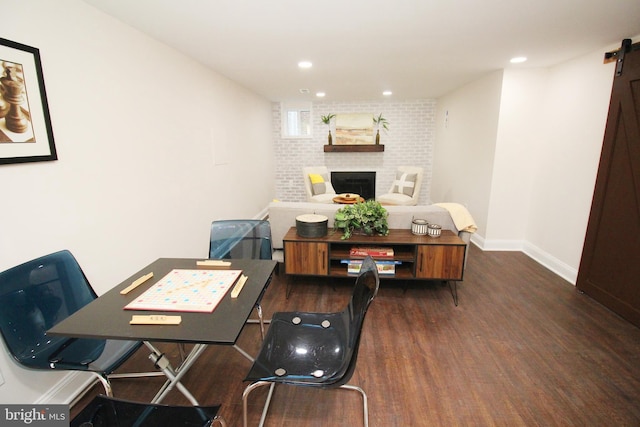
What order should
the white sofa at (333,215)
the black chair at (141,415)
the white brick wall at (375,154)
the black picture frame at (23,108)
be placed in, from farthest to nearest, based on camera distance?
the white brick wall at (375,154), the white sofa at (333,215), the black picture frame at (23,108), the black chair at (141,415)

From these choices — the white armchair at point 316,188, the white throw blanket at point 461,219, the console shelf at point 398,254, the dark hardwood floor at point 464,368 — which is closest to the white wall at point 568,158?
the dark hardwood floor at point 464,368

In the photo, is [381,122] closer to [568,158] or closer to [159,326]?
[568,158]

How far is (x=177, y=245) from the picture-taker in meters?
2.76

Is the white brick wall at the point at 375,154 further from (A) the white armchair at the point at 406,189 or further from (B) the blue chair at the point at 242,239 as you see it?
(B) the blue chair at the point at 242,239

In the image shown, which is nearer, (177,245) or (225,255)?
(225,255)

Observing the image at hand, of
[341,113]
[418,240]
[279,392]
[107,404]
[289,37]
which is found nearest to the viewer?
[107,404]

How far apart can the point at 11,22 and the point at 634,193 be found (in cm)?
414

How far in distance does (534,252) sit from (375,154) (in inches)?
142

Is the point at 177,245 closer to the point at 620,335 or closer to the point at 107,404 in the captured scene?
the point at 107,404

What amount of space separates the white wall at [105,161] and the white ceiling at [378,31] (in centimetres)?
27

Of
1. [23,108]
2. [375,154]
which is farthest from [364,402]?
[375,154]

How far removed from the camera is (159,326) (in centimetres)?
115

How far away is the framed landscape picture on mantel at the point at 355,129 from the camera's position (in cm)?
619

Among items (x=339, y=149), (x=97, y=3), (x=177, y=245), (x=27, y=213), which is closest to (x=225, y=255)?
(x=177, y=245)
